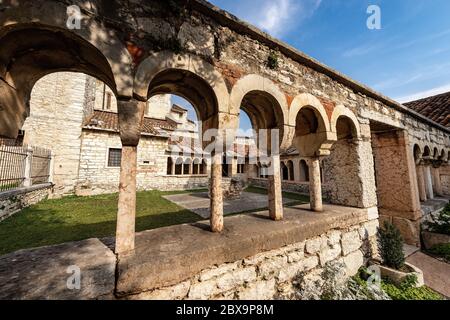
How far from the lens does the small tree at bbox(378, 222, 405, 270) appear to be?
11.2ft

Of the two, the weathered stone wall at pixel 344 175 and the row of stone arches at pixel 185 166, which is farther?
the row of stone arches at pixel 185 166

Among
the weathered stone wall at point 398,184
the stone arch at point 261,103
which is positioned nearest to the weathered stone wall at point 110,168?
the stone arch at point 261,103

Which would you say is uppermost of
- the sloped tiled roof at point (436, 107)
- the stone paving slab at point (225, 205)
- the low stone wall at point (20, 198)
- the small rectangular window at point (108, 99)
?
the small rectangular window at point (108, 99)

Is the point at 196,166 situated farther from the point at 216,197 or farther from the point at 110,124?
the point at 216,197

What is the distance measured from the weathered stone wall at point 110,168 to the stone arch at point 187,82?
9.53m

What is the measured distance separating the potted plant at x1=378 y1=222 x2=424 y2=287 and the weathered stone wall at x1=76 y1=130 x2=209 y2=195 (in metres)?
10.8

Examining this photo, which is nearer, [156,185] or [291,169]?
[156,185]

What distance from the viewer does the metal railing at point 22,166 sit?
534cm

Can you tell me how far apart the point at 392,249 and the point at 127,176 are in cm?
465

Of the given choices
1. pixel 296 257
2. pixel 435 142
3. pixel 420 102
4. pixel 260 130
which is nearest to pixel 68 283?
pixel 296 257

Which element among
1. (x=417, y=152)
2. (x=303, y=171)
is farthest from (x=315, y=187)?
(x=303, y=171)

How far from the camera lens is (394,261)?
3.40 meters

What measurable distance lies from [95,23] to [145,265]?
2222mm

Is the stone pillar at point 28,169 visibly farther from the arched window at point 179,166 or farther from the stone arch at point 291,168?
the stone arch at point 291,168
